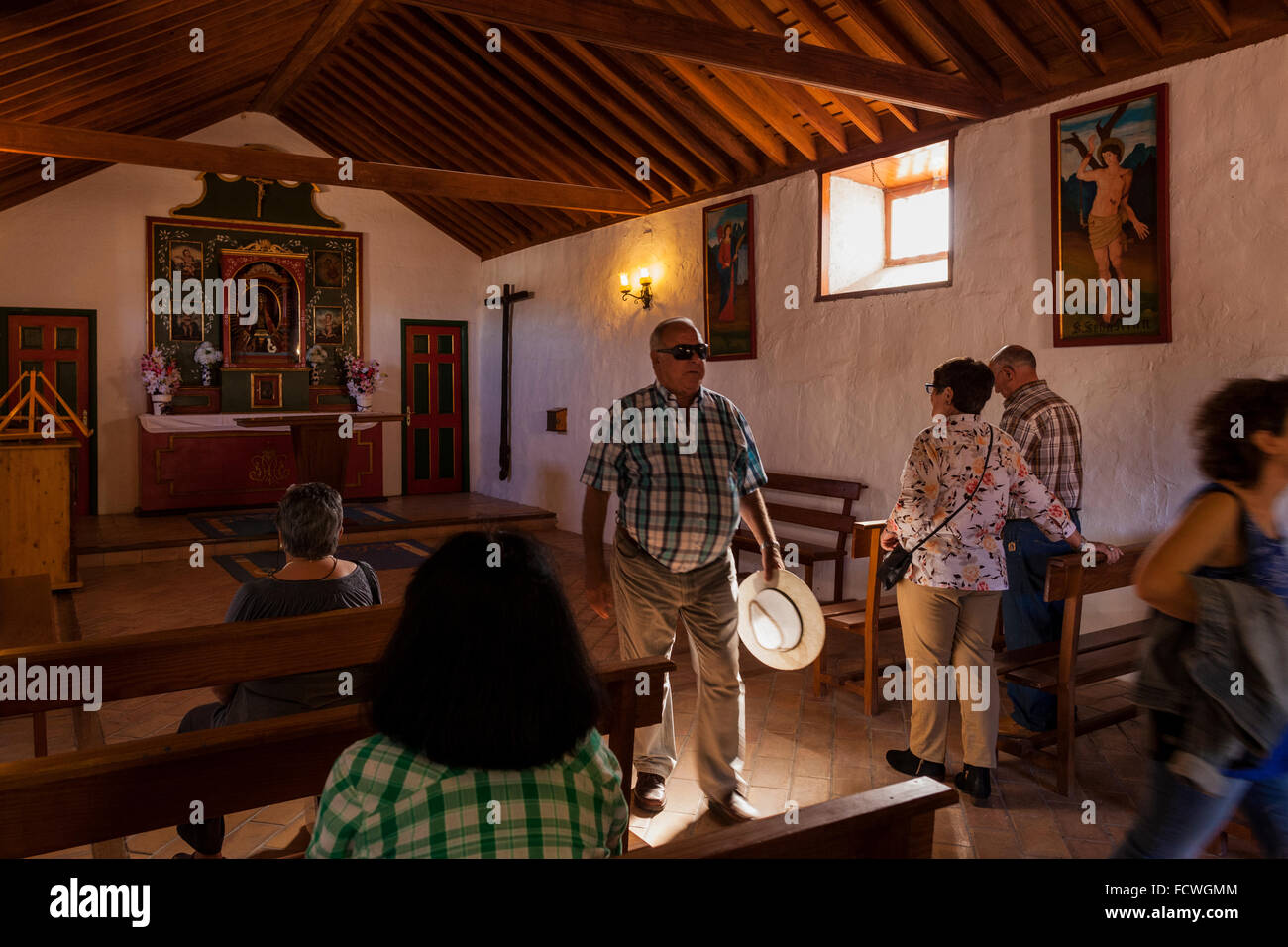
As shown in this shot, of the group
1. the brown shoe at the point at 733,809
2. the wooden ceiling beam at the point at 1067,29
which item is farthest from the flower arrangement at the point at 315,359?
the brown shoe at the point at 733,809

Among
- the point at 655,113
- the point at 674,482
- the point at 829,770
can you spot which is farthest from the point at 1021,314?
the point at 655,113

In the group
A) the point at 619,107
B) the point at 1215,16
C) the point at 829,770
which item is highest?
the point at 619,107

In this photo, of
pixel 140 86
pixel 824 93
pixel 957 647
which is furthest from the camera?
pixel 140 86

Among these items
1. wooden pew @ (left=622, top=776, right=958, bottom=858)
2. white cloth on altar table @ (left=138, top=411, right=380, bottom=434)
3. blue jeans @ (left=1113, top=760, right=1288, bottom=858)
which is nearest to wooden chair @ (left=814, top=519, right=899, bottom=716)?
blue jeans @ (left=1113, top=760, right=1288, bottom=858)

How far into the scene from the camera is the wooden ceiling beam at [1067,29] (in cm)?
500

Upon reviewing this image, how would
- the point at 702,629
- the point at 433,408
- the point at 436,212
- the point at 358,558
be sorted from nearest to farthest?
the point at 702,629 → the point at 358,558 → the point at 436,212 → the point at 433,408

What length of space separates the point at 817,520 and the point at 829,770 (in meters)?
3.06

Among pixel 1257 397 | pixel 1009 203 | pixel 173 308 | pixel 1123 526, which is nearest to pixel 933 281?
pixel 1009 203

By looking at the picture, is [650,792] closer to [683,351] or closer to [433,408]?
[683,351]

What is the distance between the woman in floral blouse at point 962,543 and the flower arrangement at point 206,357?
9813 mm

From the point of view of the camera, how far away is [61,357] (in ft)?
34.6

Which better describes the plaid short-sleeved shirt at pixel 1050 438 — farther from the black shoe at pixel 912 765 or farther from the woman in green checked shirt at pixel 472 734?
the woman in green checked shirt at pixel 472 734

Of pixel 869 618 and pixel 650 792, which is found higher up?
pixel 869 618

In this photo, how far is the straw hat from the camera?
3.48 m
